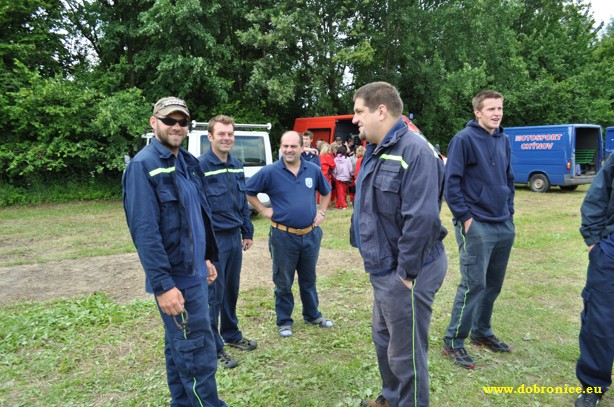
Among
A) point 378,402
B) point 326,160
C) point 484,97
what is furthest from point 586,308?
point 326,160

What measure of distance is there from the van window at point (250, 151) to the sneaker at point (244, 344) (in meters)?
6.45

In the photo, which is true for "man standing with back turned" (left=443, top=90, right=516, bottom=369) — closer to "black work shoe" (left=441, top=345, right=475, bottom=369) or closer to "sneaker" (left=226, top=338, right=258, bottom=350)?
"black work shoe" (left=441, top=345, right=475, bottom=369)

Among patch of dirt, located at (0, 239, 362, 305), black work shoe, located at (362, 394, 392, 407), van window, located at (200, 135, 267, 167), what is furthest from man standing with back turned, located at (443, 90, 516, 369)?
van window, located at (200, 135, 267, 167)

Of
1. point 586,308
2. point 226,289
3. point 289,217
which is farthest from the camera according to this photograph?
point 289,217

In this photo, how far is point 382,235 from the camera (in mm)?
2557

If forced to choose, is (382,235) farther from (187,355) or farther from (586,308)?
(586,308)

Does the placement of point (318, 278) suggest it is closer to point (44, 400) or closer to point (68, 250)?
point (44, 400)

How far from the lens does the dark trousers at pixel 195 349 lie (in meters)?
2.53

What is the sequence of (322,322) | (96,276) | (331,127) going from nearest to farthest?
(322,322), (96,276), (331,127)

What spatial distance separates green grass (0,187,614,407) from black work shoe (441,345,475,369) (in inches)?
2.5

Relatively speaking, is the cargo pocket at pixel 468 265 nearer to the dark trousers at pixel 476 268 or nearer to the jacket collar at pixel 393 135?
the dark trousers at pixel 476 268

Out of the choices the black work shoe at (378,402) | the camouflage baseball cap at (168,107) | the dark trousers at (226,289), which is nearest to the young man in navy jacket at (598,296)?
the black work shoe at (378,402)

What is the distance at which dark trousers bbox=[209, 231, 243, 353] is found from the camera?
3723mm

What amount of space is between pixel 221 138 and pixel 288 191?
31.9 inches
